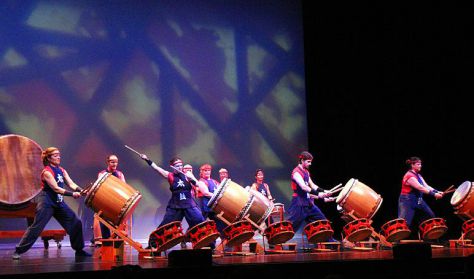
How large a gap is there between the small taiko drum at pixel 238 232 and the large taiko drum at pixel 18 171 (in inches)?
109

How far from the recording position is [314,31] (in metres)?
9.55

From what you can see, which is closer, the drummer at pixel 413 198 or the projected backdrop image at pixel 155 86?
the drummer at pixel 413 198

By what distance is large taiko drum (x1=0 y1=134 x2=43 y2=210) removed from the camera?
7.02 m

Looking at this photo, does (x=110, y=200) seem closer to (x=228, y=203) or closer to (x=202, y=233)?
(x=202, y=233)

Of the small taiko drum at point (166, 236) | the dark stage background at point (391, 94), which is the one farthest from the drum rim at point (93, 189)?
the dark stage background at point (391, 94)

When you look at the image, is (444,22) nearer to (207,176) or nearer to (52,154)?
(207,176)

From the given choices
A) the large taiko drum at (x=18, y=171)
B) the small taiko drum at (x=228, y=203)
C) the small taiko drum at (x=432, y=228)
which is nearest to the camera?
the small taiko drum at (x=228, y=203)

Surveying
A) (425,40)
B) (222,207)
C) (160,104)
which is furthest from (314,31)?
(222,207)

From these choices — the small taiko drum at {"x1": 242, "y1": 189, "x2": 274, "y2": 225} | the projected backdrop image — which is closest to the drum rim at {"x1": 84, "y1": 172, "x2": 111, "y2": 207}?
the small taiko drum at {"x1": 242, "y1": 189, "x2": 274, "y2": 225}

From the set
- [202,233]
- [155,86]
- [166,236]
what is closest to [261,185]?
[155,86]

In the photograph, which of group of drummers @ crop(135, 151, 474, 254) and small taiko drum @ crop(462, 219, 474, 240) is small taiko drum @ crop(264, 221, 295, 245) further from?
small taiko drum @ crop(462, 219, 474, 240)

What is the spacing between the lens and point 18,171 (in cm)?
716

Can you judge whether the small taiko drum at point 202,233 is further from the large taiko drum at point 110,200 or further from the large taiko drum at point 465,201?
the large taiko drum at point 465,201

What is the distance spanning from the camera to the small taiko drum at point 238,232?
5789mm
